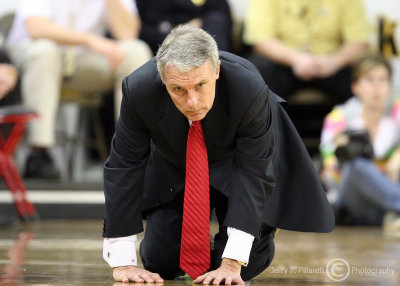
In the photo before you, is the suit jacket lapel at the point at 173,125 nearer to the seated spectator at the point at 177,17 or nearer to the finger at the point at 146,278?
the finger at the point at 146,278

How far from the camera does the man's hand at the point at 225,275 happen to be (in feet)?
8.55

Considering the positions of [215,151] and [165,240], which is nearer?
[215,151]

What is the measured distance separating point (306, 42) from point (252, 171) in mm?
3369

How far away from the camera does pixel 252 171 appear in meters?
2.70

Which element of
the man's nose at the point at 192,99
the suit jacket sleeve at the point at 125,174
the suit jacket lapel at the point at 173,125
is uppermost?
the man's nose at the point at 192,99

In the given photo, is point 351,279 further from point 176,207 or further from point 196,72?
point 196,72

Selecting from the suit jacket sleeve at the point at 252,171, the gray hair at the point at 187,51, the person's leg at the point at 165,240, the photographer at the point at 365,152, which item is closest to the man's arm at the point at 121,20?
the photographer at the point at 365,152

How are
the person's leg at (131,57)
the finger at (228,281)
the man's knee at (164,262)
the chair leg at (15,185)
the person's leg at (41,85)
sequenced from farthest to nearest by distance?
1. the person's leg at (131,57)
2. the person's leg at (41,85)
3. the chair leg at (15,185)
4. the man's knee at (164,262)
5. the finger at (228,281)

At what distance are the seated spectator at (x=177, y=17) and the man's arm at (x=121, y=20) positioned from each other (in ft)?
0.68

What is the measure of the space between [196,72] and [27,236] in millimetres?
2362

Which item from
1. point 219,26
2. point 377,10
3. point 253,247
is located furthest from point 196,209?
point 377,10

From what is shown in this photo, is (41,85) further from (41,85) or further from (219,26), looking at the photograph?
(219,26)

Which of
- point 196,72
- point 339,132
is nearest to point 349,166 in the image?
point 339,132

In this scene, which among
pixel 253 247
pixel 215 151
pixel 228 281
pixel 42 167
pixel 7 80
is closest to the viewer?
pixel 228 281
